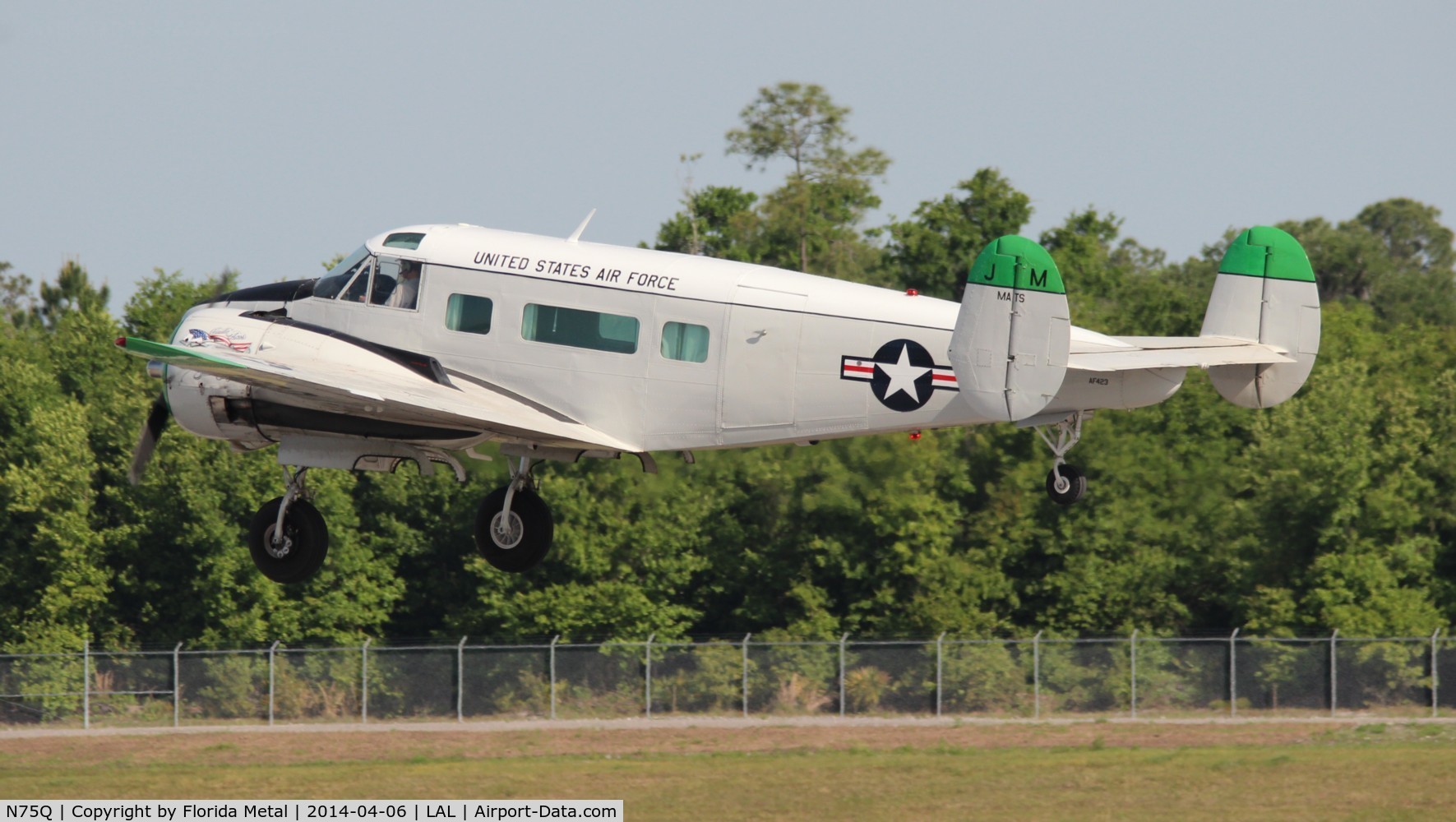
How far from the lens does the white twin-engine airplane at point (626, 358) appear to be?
66.2ft

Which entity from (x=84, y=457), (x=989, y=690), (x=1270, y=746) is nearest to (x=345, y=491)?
(x=84, y=457)

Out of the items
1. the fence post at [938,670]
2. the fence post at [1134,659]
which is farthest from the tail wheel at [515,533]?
the fence post at [1134,659]

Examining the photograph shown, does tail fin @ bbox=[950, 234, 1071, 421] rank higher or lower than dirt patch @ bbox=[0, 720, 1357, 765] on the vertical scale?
higher

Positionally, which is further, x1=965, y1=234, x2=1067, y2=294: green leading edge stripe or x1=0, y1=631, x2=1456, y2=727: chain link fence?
x1=0, y1=631, x2=1456, y2=727: chain link fence

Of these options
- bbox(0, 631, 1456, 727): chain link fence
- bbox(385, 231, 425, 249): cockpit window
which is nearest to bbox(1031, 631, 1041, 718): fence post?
bbox(0, 631, 1456, 727): chain link fence

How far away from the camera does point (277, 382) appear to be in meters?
21.0

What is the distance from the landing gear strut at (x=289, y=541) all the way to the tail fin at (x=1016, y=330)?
934 cm

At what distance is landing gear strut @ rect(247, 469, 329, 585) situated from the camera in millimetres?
23375

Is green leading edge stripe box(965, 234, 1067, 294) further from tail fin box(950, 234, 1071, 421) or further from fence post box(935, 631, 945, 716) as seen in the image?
fence post box(935, 631, 945, 716)

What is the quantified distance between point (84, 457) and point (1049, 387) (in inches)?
1745

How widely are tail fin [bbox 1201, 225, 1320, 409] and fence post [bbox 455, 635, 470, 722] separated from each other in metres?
31.1

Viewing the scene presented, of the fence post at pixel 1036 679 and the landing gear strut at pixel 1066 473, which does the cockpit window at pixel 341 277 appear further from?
the fence post at pixel 1036 679

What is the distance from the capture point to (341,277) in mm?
23016

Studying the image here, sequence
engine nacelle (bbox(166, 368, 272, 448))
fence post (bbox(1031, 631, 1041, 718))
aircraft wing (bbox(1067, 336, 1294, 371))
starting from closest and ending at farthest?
aircraft wing (bbox(1067, 336, 1294, 371)), engine nacelle (bbox(166, 368, 272, 448)), fence post (bbox(1031, 631, 1041, 718))
